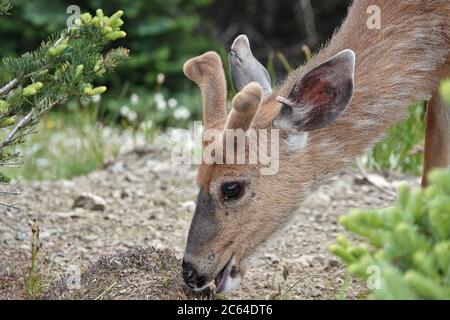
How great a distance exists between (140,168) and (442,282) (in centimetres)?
525

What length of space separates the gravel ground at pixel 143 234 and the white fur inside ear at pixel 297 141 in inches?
19.8

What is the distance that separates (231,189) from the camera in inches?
193

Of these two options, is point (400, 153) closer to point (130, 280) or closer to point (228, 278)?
point (228, 278)

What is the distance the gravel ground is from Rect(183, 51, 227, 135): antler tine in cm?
77

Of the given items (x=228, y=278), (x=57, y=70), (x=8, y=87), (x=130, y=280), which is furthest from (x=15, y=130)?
(x=228, y=278)

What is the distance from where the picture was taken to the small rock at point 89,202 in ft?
22.7

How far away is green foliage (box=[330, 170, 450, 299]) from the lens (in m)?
3.13

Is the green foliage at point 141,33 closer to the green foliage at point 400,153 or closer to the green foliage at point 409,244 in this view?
the green foliage at point 400,153

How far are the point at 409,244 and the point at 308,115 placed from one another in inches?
75.0

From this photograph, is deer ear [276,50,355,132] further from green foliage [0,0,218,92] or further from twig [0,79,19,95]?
green foliage [0,0,218,92]

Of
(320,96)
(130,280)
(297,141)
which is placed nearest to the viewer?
(130,280)

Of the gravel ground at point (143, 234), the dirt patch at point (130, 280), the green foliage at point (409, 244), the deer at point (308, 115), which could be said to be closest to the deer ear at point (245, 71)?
the deer at point (308, 115)
